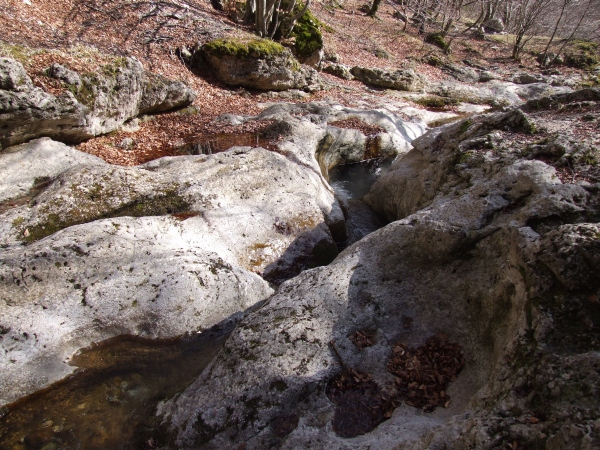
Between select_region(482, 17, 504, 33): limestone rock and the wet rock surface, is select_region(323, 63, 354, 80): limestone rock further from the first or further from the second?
select_region(482, 17, 504, 33): limestone rock

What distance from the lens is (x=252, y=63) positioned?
17188mm

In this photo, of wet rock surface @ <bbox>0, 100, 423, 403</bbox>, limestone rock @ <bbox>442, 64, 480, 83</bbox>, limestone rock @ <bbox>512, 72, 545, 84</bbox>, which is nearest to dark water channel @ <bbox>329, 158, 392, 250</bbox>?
wet rock surface @ <bbox>0, 100, 423, 403</bbox>

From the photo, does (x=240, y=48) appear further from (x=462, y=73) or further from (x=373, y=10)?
(x=373, y=10)

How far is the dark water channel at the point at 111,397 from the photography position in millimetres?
4668

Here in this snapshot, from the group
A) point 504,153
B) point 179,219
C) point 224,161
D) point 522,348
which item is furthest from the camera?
point 224,161

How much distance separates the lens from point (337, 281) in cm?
558

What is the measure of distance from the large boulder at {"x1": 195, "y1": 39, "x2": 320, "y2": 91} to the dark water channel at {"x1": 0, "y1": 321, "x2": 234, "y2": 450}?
45.6 feet

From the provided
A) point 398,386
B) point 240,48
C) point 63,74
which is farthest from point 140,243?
point 240,48

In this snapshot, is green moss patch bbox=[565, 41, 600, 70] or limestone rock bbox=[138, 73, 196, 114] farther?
green moss patch bbox=[565, 41, 600, 70]

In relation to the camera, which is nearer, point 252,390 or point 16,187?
point 252,390

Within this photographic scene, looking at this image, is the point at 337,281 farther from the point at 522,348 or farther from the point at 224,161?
the point at 224,161

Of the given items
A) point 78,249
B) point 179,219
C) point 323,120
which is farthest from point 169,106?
point 78,249

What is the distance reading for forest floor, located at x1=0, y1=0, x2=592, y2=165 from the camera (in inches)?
430

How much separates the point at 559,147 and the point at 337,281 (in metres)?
4.21
